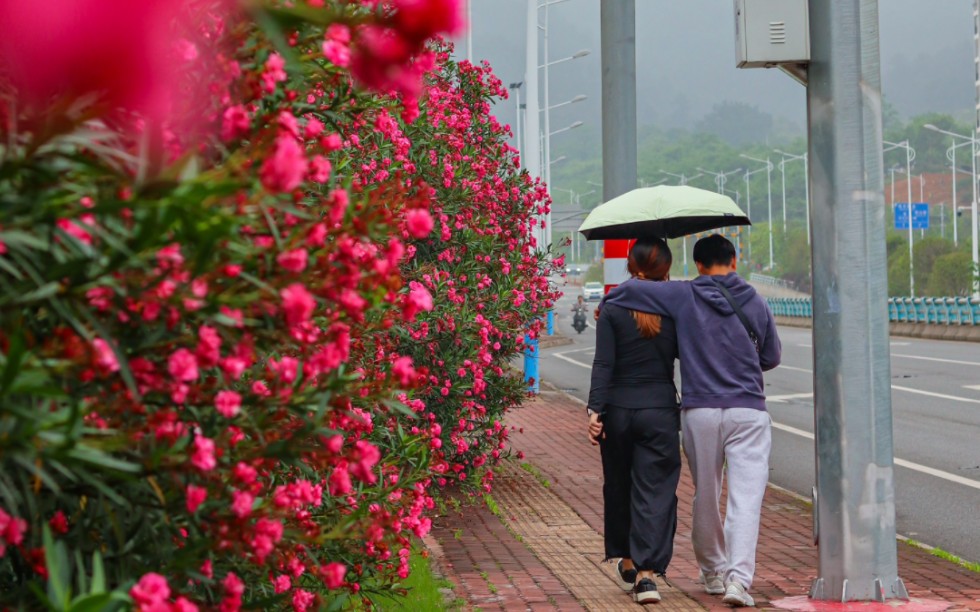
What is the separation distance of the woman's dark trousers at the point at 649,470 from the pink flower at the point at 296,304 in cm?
521

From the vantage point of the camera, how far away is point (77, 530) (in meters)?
2.61

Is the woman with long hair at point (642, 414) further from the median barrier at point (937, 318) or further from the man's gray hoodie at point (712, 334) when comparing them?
the median barrier at point (937, 318)

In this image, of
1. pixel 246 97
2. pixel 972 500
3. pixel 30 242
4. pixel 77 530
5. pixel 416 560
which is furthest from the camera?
pixel 972 500

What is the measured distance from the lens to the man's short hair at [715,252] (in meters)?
7.62

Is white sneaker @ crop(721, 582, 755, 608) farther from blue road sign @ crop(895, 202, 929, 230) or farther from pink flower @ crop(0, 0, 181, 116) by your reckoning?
blue road sign @ crop(895, 202, 929, 230)

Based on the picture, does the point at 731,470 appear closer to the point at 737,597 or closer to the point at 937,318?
the point at 737,597

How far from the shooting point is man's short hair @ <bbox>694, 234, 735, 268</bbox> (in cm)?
762

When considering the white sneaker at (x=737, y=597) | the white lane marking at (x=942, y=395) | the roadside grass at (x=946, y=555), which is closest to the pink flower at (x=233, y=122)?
the white sneaker at (x=737, y=597)

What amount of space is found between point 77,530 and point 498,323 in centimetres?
866

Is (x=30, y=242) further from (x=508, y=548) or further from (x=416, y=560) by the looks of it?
(x=508, y=548)

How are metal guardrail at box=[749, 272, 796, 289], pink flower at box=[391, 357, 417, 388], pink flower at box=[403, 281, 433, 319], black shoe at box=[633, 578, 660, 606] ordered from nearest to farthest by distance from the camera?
1. pink flower at box=[403, 281, 433, 319]
2. pink flower at box=[391, 357, 417, 388]
3. black shoe at box=[633, 578, 660, 606]
4. metal guardrail at box=[749, 272, 796, 289]

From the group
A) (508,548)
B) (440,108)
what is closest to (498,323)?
(440,108)

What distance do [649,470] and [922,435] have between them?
1100 centimetres

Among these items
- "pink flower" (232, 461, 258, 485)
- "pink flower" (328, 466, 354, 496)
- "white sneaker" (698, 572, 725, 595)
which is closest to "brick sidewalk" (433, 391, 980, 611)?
"white sneaker" (698, 572, 725, 595)
